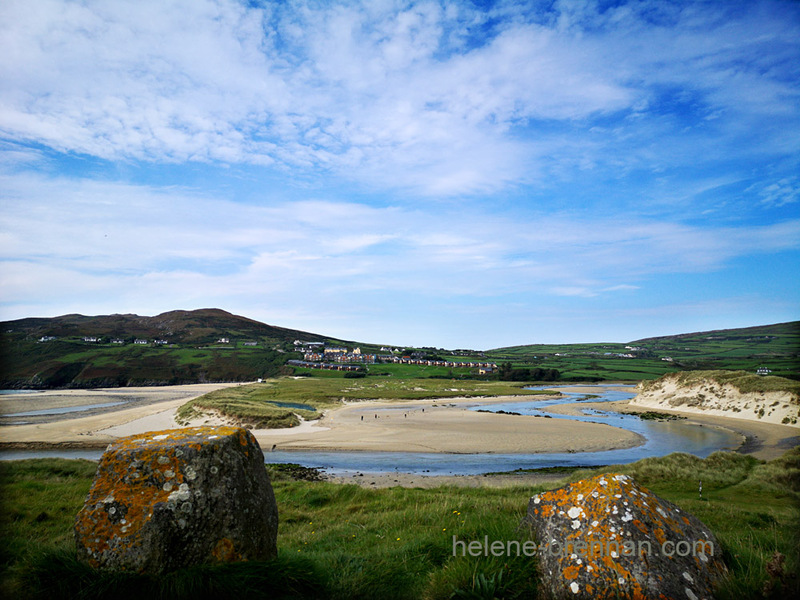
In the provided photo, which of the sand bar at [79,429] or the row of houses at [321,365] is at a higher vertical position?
the row of houses at [321,365]

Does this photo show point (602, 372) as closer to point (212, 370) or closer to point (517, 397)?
point (517, 397)

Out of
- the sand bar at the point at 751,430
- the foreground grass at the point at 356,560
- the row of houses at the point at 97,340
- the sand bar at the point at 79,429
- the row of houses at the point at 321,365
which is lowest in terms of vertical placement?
the sand bar at the point at 751,430

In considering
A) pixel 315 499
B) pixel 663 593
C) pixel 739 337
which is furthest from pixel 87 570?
pixel 739 337

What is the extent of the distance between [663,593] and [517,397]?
3336 inches

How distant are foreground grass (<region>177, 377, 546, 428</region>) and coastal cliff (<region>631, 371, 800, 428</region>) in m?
28.4

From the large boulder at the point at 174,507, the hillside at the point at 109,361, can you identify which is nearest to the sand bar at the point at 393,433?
the large boulder at the point at 174,507

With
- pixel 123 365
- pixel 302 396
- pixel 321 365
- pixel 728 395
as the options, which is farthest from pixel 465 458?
pixel 123 365

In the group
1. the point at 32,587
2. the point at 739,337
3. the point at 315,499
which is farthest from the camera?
the point at 739,337

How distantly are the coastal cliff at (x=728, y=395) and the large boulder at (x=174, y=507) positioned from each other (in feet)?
179

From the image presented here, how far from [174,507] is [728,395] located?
6632 cm

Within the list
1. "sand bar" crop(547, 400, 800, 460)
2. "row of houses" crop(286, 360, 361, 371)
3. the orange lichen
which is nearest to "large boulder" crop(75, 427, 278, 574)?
the orange lichen

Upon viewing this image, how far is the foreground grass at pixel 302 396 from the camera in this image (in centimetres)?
4491

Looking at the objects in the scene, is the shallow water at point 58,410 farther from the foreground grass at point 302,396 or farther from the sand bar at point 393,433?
the foreground grass at point 302,396

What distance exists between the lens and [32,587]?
4.21 metres
